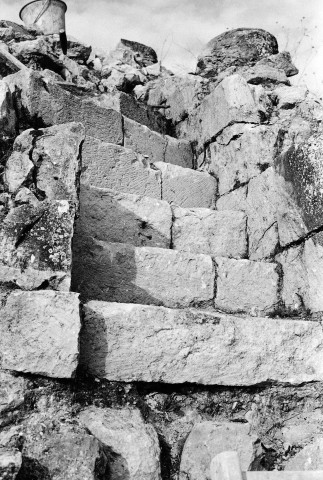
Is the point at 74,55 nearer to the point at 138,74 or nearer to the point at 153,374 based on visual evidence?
the point at 138,74

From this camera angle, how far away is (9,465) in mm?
2441

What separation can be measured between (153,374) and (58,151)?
1392 millimetres

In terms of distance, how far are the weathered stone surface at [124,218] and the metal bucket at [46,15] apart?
4.06 meters

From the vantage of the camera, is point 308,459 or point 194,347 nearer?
point 308,459

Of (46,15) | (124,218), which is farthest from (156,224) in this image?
(46,15)

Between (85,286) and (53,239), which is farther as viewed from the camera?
(85,286)

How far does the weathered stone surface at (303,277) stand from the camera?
13.1 feet

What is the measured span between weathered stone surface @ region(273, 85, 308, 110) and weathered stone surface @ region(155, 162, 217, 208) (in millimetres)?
943

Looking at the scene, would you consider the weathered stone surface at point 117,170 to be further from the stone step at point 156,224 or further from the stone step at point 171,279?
the stone step at point 171,279

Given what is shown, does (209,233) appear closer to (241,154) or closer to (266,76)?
(241,154)

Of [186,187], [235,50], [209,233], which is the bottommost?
[209,233]

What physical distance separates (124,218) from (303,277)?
1.29 m

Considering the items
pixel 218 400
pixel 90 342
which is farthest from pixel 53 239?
pixel 218 400

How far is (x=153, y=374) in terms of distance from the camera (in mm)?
3342
